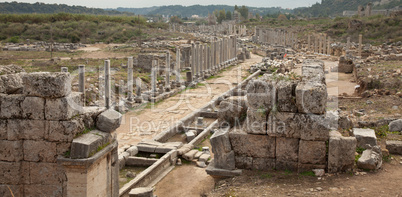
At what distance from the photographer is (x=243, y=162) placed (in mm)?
8547

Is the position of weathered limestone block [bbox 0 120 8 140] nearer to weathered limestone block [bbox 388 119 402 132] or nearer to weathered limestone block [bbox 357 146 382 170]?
weathered limestone block [bbox 357 146 382 170]

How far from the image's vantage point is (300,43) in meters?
48.7

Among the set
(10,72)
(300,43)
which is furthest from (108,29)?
(10,72)

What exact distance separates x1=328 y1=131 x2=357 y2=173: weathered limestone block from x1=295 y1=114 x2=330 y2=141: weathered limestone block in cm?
22

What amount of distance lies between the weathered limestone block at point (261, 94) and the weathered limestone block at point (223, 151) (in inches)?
33.7

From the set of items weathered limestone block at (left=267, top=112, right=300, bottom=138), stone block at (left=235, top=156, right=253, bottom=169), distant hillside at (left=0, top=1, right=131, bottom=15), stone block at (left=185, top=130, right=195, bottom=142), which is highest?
distant hillside at (left=0, top=1, right=131, bottom=15)

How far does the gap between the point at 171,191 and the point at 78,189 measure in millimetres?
2594

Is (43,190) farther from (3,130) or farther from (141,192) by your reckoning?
(141,192)

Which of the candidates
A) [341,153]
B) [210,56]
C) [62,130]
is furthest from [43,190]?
[210,56]

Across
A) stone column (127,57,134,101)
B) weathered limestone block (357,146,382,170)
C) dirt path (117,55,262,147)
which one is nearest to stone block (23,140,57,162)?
dirt path (117,55,262,147)

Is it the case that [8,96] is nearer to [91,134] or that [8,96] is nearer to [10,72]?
[10,72]

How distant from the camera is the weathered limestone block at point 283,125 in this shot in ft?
26.3

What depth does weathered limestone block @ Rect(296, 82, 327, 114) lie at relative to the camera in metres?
7.79

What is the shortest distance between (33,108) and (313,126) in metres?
5.12
